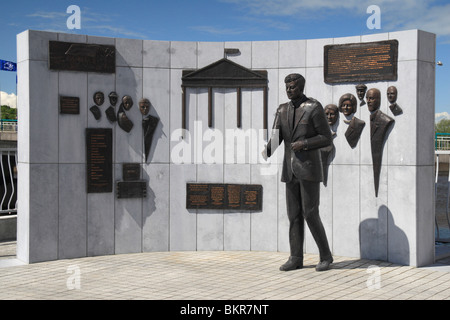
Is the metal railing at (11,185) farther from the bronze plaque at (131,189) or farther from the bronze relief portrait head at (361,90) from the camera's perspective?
the bronze relief portrait head at (361,90)

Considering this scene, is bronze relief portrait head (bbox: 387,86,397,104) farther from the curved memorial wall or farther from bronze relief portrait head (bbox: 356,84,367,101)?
bronze relief portrait head (bbox: 356,84,367,101)

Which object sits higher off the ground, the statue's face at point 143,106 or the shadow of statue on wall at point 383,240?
the statue's face at point 143,106

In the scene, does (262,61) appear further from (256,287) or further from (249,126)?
(256,287)

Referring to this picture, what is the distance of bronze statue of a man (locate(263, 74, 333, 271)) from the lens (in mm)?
6703

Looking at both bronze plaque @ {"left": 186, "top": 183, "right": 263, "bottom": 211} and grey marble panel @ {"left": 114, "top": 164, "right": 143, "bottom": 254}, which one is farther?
bronze plaque @ {"left": 186, "top": 183, "right": 263, "bottom": 211}

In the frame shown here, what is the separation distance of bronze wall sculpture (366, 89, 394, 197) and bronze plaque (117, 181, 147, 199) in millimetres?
3364

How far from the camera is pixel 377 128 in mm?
7480

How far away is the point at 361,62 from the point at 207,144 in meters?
2.55

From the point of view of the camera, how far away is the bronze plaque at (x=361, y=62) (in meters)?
7.41

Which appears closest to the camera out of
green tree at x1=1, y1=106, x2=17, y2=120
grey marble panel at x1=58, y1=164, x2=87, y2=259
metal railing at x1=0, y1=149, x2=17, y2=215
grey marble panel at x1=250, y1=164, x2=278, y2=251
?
grey marble panel at x1=58, y1=164, x2=87, y2=259

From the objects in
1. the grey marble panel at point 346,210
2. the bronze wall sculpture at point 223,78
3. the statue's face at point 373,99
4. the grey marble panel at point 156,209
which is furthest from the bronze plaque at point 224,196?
the statue's face at point 373,99

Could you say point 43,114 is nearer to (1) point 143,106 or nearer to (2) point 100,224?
(1) point 143,106

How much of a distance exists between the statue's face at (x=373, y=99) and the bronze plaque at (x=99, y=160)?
374 cm

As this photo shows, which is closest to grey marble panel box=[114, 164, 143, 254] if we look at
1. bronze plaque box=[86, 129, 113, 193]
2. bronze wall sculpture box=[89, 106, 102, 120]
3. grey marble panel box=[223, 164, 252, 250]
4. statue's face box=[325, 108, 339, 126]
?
bronze plaque box=[86, 129, 113, 193]
